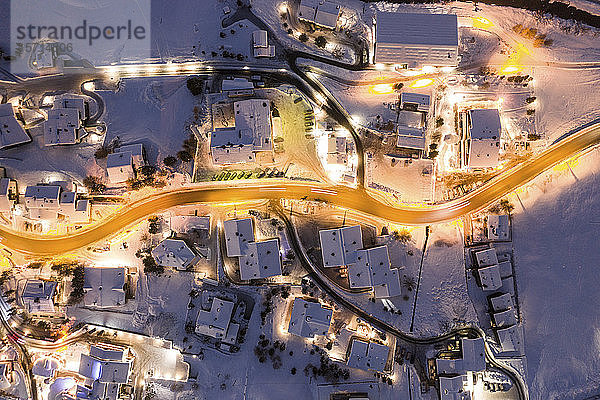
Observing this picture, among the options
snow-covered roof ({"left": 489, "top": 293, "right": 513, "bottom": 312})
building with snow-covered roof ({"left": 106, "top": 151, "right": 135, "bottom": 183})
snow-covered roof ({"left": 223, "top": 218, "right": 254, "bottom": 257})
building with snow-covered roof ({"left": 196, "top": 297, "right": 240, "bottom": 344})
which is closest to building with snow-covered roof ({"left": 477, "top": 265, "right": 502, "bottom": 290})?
snow-covered roof ({"left": 489, "top": 293, "right": 513, "bottom": 312})

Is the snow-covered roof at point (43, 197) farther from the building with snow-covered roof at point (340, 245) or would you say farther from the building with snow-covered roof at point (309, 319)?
the building with snow-covered roof at point (340, 245)

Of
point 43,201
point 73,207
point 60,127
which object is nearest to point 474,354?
point 73,207

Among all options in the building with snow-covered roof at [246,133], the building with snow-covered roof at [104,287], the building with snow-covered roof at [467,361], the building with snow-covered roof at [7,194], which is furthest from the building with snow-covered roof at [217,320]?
the building with snow-covered roof at [7,194]

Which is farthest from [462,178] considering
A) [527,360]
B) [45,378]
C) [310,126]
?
[45,378]

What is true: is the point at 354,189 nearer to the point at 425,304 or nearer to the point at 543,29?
the point at 425,304

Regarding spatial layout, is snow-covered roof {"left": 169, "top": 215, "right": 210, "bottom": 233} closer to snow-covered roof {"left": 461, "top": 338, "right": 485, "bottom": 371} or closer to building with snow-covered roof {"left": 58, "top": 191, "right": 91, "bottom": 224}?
building with snow-covered roof {"left": 58, "top": 191, "right": 91, "bottom": 224}

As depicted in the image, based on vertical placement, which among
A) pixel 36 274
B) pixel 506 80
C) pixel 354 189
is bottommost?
pixel 36 274

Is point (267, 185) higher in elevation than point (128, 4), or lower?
lower
